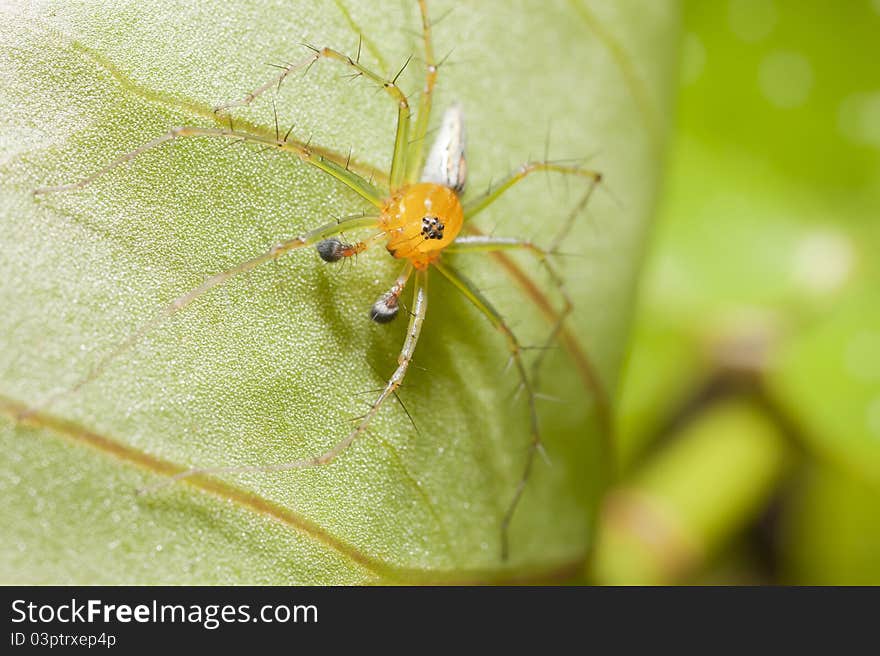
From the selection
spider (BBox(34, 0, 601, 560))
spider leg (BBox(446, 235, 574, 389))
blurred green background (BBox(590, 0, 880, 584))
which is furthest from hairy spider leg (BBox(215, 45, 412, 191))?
blurred green background (BBox(590, 0, 880, 584))

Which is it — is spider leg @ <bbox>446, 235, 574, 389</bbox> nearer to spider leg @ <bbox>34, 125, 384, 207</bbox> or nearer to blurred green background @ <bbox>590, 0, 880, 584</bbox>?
spider leg @ <bbox>34, 125, 384, 207</bbox>

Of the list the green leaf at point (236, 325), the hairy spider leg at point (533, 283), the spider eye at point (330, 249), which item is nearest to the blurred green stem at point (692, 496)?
the hairy spider leg at point (533, 283)

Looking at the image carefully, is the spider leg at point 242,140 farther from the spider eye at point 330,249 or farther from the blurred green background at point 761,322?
the blurred green background at point 761,322

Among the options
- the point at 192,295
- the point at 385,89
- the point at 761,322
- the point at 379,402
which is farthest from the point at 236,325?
the point at 761,322
